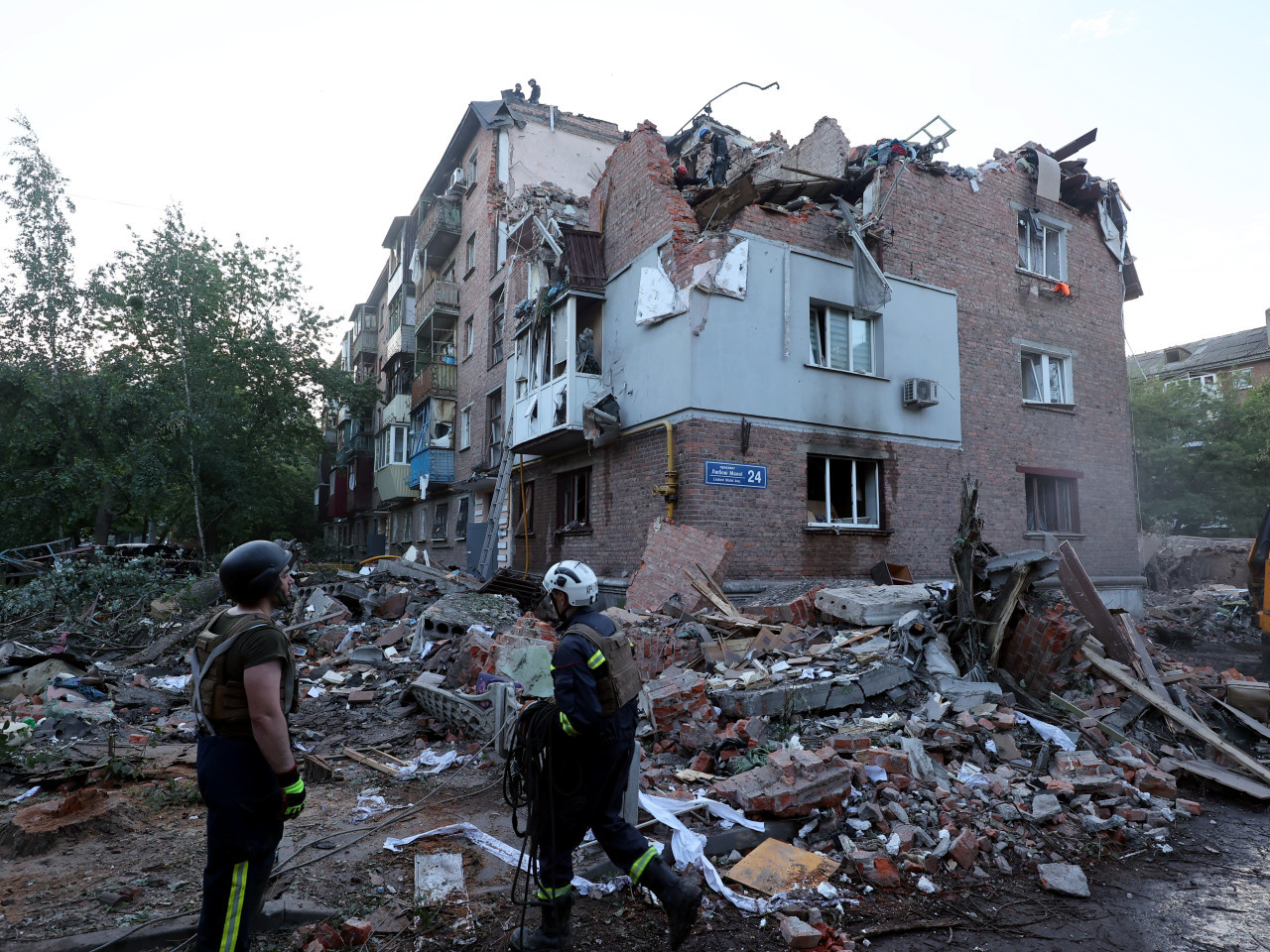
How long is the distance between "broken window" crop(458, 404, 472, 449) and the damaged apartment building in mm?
3746

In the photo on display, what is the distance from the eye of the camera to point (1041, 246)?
50.0 feet

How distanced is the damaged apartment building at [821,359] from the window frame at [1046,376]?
58 millimetres

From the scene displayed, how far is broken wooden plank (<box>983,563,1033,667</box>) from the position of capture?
7000 millimetres

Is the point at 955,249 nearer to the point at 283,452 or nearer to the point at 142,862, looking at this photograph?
the point at 142,862

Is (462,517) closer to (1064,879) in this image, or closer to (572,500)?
(572,500)

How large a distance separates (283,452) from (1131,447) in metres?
24.5

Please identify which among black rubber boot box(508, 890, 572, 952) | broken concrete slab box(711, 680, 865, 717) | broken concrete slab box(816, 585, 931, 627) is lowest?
black rubber boot box(508, 890, 572, 952)

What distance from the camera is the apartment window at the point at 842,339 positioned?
12594 mm

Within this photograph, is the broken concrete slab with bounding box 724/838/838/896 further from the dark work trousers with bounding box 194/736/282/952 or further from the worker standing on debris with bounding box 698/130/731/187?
the worker standing on debris with bounding box 698/130/731/187

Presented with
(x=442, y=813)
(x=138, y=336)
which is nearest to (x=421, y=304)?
(x=138, y=336)

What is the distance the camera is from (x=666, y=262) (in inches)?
473

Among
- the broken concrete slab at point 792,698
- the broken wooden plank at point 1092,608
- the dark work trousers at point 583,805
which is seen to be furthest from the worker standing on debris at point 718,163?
the dark work trousers at point 583,805

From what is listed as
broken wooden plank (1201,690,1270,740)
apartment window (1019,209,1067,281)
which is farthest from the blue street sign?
apartment window (1019,209,1067,281)

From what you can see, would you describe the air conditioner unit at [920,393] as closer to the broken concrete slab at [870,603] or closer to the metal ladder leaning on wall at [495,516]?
the broken concrete slab at [870,603]
